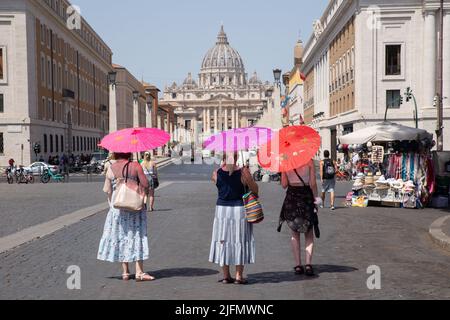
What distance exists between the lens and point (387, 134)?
1975 cm

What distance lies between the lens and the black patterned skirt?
28.5ft

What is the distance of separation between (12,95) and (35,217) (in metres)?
30.8

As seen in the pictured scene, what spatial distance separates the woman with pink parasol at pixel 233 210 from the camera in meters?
7.91

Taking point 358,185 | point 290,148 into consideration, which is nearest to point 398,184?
point 358,185

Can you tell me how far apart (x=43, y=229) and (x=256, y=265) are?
5.94 metres

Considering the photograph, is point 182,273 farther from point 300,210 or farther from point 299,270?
point 300,210

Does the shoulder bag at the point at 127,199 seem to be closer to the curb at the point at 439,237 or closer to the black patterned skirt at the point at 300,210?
the black patterned skirt at the point at 300,210

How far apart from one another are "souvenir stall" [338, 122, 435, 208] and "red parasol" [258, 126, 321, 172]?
10.8 m

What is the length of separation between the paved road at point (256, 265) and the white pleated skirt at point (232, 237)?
0.33 metres

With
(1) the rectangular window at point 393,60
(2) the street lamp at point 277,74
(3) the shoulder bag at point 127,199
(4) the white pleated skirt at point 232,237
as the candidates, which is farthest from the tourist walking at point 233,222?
(1) the rectangular window at point 393,60

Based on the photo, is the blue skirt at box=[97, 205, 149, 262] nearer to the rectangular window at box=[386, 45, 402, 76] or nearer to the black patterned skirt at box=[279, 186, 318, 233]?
the black patterned skirt at box=[279, 186, 318, 233]

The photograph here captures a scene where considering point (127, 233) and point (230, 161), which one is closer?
point (230, 161)
